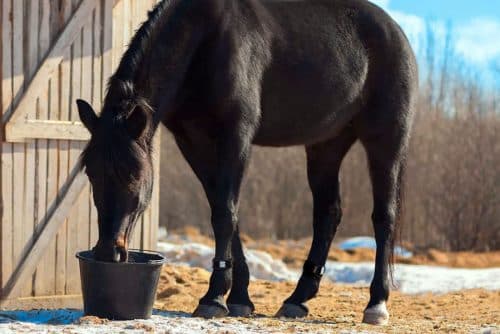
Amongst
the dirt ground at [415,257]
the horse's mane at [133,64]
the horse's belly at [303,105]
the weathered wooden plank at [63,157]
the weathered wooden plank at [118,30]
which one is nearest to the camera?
the horse's mane at [133,64]

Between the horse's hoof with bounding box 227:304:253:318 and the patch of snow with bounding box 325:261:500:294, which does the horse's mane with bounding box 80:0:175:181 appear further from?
the patch of snow with bounding box 325:261:500:294

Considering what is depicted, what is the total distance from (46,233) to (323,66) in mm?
2706

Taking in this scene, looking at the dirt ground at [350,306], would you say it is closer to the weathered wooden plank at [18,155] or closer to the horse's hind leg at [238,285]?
the horse's hind leg at [238,285]

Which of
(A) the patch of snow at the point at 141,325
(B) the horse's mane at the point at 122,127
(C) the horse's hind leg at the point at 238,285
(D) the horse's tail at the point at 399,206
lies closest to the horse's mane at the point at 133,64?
(B) the horse's mane at the point at 122,127

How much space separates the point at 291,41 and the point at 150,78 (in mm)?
1295

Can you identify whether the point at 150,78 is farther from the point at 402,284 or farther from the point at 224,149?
the point at 402,284

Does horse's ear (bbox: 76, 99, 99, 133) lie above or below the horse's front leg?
above

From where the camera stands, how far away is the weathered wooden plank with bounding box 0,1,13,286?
6.86 m

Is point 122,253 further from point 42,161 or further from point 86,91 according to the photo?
point 86,91

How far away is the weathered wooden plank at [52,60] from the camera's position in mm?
6906

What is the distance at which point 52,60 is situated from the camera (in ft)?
23.3

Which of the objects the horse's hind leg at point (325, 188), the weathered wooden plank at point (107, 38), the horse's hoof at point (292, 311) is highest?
the weathered wooden plank at point (107, 38)

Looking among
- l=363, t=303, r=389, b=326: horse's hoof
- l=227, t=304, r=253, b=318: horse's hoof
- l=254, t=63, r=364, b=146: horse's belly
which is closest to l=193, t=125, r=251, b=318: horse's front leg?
l=227, t=304, r=253, b=318: horse's hoof

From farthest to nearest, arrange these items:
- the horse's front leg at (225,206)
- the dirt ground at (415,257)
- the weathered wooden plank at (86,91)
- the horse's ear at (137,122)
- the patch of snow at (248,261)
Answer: the dirt ground at (415,257) → the patch of snow at (248,261) → the weathered wooden plank at (86,91) → the horse's front leg at (225,206) → the horse's ear at (137,122)
